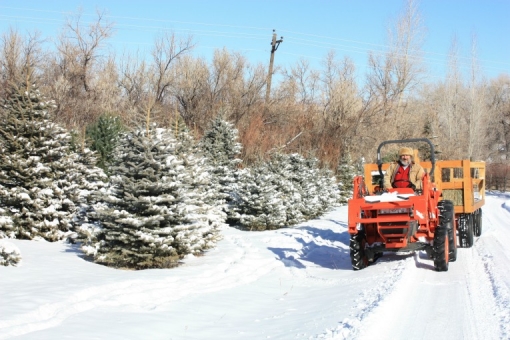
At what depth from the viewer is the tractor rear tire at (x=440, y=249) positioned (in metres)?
9.22

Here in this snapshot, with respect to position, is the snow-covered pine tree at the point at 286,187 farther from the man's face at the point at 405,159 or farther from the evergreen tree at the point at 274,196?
the man's face at the point at 405,159

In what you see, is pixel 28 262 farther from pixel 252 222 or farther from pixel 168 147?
pixel 252 222

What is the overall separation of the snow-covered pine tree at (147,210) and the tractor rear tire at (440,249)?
466 cm

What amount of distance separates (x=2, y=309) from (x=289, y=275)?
535 centimetres

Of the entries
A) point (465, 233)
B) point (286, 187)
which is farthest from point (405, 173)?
point (286, 187)

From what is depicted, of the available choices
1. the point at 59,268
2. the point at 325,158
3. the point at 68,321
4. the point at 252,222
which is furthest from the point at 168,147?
the point at 325,158

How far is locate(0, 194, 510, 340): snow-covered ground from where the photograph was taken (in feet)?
20.0

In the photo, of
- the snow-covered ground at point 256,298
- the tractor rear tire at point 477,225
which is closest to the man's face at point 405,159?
the snow-covered ground at point 256,298

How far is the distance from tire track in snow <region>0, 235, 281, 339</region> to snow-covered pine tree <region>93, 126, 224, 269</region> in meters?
0.69

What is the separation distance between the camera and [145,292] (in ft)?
26.8

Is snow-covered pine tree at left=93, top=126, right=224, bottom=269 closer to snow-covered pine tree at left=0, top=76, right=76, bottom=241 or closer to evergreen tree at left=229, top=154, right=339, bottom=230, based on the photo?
snow-covered pine tree at left=0, top=76, right=76, bottom=241

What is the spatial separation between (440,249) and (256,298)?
340cm

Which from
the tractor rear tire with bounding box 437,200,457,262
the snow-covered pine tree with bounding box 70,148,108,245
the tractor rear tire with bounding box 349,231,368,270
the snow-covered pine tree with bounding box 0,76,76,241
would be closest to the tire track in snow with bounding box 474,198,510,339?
the tractor rear tire with bounding box 437,200,457,262

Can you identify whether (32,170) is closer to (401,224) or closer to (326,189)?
(401,224)
